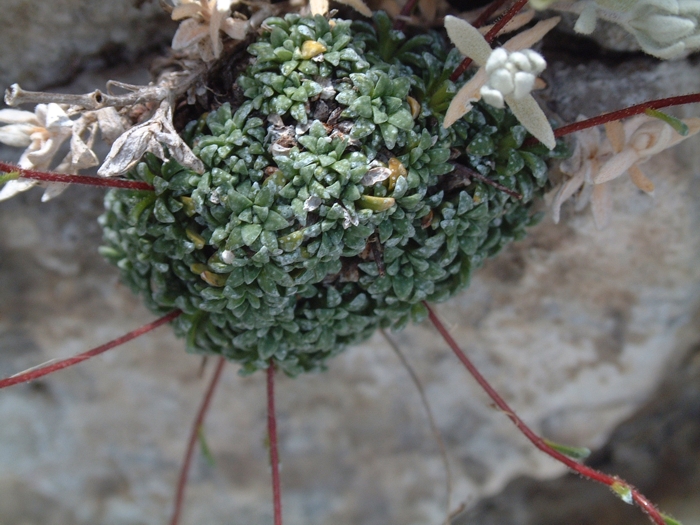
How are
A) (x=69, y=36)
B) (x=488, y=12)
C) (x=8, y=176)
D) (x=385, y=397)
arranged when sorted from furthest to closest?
1. (x=385, y=397)
2. (x=69, y=36)
3. (x=488, y=12)
4. (x=8, y=176)

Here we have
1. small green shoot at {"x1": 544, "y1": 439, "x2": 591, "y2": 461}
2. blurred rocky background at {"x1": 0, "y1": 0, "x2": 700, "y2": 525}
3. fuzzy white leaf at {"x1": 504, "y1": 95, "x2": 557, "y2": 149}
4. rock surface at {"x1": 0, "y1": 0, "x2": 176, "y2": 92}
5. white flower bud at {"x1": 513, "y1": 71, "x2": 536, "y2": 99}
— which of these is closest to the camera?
white flower bud at {"x1": 513, "y1": 71, "x2": 536, "y2": 99}

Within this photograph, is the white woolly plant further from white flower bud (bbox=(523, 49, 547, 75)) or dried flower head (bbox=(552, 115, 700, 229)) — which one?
dried flower head (bbox=(552, 115, 700, 229))

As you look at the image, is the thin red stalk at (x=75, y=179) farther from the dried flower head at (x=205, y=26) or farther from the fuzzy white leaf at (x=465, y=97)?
the fuzzy white leaf at (x=465, y=97)

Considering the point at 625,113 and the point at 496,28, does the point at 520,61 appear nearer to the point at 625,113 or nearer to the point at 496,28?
the point at 496,28

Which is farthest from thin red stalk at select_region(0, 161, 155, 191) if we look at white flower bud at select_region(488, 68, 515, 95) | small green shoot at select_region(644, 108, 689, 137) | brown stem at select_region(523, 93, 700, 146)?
small green shoot at select_region(644, 108, 689, 137)

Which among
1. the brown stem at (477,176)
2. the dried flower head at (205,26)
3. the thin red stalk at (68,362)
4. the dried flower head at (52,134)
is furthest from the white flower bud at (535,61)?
the thin red stalk at (68,362)

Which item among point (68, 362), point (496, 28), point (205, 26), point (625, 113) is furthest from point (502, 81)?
point (68, 362)
